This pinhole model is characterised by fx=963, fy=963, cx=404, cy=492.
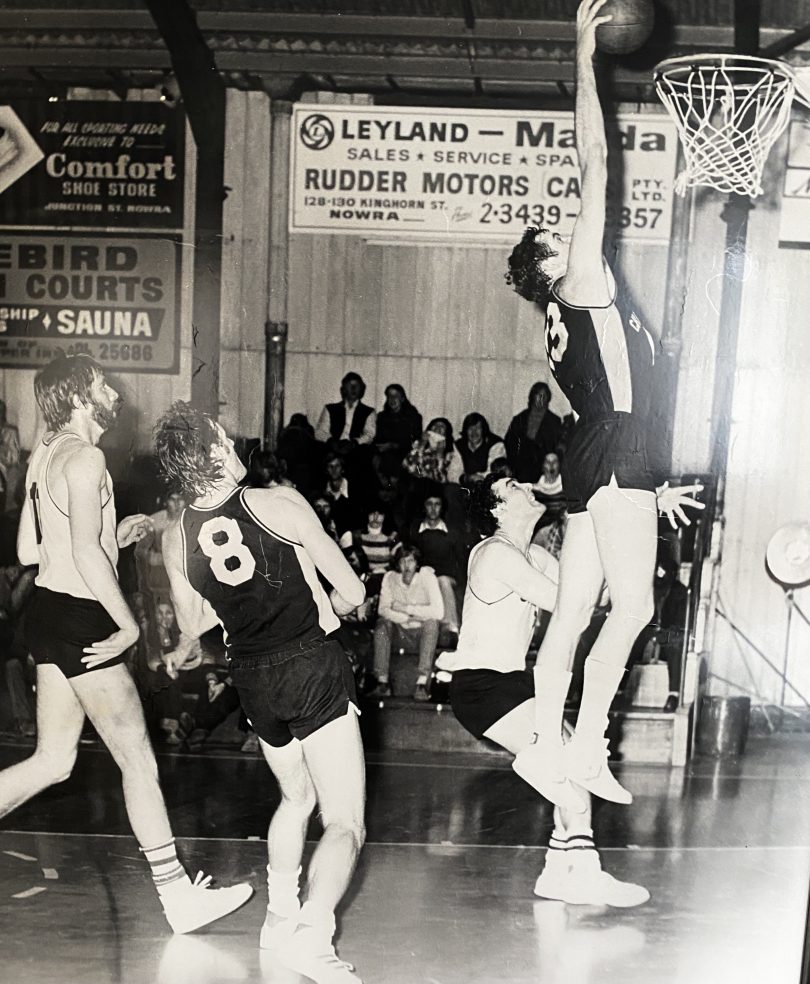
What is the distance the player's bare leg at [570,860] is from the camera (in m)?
2.81

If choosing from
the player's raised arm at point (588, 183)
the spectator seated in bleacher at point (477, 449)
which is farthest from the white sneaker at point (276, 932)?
the player's raised arm at point (588, 183)

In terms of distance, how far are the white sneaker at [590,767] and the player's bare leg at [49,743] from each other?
1.43 m

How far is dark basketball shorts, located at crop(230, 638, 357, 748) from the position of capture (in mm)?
2695

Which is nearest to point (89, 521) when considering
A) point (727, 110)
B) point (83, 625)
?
point (83, 625)

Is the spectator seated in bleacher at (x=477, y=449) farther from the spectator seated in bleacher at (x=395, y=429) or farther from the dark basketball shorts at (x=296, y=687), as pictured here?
the dark basketball shorts at (x=296, y=687)

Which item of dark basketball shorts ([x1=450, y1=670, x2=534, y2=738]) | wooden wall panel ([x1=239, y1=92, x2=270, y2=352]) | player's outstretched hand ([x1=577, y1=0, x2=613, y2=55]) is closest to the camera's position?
player's outstretched hand ([x1=577, y1=0, x2=613, y2=55])

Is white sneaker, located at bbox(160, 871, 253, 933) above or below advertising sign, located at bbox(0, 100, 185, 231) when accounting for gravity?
below

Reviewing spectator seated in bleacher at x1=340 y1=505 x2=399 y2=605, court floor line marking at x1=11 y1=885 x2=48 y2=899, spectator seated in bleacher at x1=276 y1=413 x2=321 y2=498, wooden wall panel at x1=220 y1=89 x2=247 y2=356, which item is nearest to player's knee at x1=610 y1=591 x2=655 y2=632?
spectator seated in bleacher at x1=340 y1=505 x2=399 y2=605

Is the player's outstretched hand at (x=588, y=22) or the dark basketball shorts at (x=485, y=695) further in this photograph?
the dark basketball shorts at (x=485, y=695)

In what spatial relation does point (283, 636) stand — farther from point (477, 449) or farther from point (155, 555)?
point (477, 449)

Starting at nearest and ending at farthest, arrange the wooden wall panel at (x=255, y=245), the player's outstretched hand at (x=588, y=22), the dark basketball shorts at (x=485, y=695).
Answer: the player's outstretched hand at (x=588, y=22) < the wooden wall panel at (x=255, y=245) < the dark basketball shorts at (x=485, y=695)

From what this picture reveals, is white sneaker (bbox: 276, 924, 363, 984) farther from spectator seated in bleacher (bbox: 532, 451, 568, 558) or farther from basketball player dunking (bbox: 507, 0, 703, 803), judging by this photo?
spectator seated in bleacher (bbox: 532, 451, 568, 558)

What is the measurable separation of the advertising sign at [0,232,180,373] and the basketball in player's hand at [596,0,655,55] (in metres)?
1.31

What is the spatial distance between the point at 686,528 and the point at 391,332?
1.01 meters
